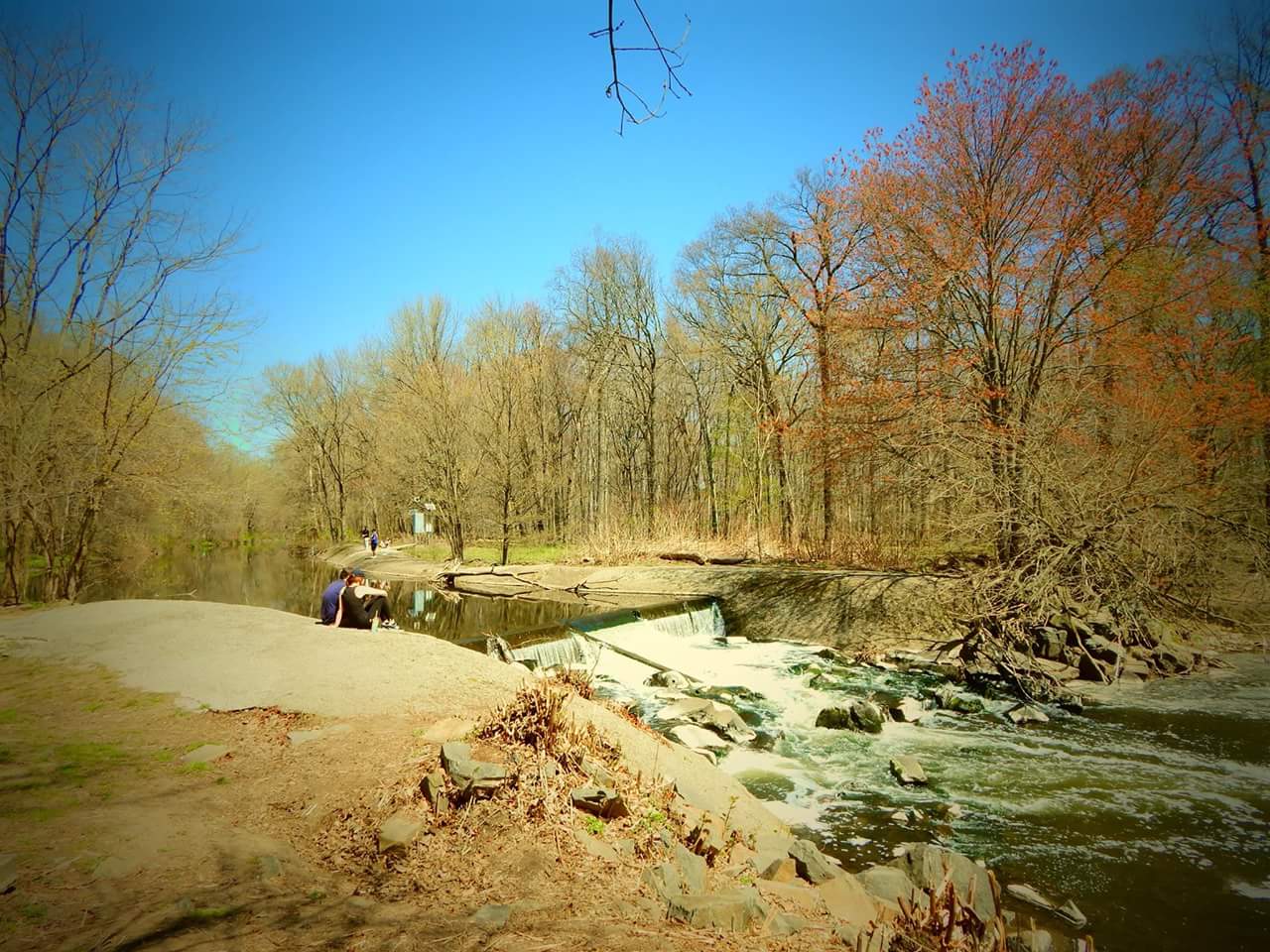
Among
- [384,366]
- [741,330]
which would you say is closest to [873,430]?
[741,330]

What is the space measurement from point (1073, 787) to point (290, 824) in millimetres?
7676

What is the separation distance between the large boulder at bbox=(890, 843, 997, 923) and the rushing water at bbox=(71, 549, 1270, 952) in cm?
64

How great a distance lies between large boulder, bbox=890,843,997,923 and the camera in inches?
156

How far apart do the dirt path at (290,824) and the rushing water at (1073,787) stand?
197 centimetres

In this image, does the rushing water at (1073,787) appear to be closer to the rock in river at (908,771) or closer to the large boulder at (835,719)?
the rock in river at (908,771)

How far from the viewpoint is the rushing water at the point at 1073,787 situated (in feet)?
15.2

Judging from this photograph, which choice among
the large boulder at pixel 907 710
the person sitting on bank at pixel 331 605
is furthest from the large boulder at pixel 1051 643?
the person sitting on bank at pixel 331 605

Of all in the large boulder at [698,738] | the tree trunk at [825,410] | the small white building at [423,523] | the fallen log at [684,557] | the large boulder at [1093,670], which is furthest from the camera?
the small white building at [423,523]

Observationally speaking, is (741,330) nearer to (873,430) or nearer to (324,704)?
(873,430)

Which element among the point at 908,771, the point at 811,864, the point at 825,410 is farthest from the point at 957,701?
the point at 825,410

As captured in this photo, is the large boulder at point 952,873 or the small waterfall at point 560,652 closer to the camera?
the large boulder at point 952,873

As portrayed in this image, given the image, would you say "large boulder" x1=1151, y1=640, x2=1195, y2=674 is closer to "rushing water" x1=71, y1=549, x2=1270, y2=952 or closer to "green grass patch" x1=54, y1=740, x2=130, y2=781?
"rushing water" x1=71, y1=549, x2=1270, y2=952

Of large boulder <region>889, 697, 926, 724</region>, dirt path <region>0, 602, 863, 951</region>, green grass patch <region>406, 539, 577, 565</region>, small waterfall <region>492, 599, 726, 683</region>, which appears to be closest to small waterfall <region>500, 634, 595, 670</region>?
small waterfall <region>492, 599, 726, 683</region>

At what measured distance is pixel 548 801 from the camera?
381 centimetres
